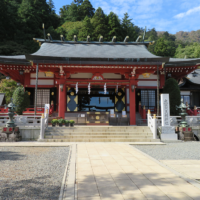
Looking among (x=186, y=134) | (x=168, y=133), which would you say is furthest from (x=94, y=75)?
(x=186, y=134)

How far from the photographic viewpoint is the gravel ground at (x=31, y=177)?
3426mm

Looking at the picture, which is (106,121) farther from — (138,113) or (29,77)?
(29,77)

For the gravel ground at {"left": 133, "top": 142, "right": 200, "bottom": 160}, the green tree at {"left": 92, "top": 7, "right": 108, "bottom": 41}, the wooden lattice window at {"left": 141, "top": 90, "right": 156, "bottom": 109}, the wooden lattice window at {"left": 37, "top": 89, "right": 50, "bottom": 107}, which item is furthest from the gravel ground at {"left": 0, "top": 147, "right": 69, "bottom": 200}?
the green tree at {"left": 92, "top": 7, "right": 108, "bottom": 41}

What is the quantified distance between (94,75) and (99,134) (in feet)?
16.0

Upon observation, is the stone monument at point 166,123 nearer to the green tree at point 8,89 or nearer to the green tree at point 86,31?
the green tree at point 8,89

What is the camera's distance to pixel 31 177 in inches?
174

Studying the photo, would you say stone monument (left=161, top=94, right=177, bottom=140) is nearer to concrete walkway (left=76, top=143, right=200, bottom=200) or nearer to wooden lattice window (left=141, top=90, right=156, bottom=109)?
wooden lattice window (left=141, top=90, right=156, bottom=109)

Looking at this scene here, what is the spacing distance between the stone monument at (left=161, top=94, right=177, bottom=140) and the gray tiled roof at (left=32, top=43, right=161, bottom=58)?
4.91 meters

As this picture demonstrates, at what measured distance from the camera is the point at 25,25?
129 feet

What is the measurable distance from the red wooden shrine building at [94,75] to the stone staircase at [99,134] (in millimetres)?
1996

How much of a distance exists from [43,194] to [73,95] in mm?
12477

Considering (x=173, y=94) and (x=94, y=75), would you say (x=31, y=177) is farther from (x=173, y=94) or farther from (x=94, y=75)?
(x=173, y=94)

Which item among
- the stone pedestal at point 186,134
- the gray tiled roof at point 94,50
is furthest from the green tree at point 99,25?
the stone pedestal at point 186,134

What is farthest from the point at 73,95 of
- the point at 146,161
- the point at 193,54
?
the point at 193,54
